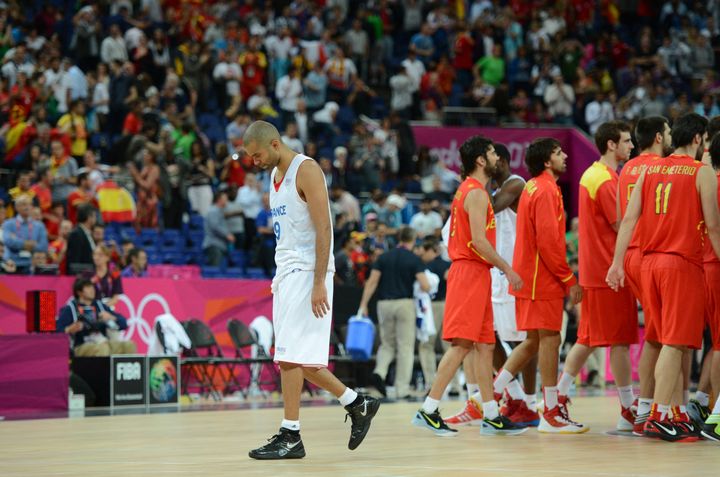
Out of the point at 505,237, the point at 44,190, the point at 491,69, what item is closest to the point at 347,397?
the point at 505,237

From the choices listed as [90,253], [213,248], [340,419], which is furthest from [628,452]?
[213,248]

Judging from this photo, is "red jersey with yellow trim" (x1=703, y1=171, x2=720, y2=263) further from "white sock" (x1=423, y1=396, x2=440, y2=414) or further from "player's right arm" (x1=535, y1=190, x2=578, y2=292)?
"white sock" (x1=423, y1=396, x2=440, y2=414)

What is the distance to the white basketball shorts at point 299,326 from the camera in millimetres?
7914

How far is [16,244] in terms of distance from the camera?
55.0 feet

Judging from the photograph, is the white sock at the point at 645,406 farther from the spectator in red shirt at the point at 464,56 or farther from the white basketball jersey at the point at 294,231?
the spectator in red shirt at the point at 464,56

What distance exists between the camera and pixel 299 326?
26.0 ft

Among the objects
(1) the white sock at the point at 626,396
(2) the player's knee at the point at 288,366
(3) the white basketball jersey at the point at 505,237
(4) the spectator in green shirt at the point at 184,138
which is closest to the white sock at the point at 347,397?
(2) the player's knee at the point at 288,366

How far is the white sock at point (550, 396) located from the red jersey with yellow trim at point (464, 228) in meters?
1.08

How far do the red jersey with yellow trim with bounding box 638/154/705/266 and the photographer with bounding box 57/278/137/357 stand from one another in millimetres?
8317

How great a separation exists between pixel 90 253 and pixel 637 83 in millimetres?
16044

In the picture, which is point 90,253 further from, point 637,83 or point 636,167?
point 637,83

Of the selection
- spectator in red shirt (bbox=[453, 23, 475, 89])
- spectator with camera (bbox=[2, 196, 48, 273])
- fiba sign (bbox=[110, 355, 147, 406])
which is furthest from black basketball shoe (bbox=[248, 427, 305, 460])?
spectator in red shirt (bbox=[453, 23, 475, 89])

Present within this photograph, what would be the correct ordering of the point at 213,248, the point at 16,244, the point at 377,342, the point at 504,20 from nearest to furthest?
the point at 16,244, the point at 377,342, the point at 213,248, the point at 504,20

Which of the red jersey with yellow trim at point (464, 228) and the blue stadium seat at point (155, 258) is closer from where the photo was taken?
the red jersey with yellow trim at point (464, 228)
